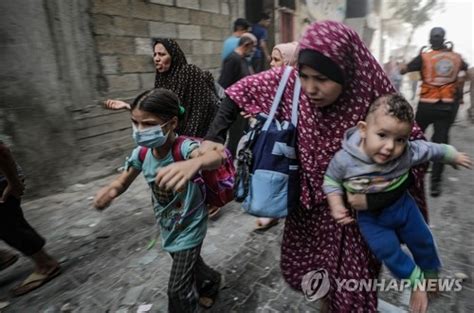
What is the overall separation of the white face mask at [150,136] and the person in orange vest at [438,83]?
312 cm

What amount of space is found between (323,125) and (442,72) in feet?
9.78

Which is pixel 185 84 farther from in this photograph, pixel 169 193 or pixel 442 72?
pixel 442 72

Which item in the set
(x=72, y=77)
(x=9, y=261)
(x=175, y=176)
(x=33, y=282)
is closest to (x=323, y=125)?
(x=175, y=176)

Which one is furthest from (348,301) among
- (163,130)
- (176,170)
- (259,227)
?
(259,227)

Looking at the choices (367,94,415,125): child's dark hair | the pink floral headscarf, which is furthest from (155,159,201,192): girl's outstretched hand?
(367,94,415,125): child's dark hair

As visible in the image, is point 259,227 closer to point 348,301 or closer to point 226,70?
point 348,301

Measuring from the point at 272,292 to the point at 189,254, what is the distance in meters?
0.87

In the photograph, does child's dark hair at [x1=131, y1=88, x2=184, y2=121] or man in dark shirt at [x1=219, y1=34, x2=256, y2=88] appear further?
man in dark shirt at [x1=219, y1=34, x2=256, y2=88]

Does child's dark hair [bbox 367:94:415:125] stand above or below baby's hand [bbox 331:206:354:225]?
above

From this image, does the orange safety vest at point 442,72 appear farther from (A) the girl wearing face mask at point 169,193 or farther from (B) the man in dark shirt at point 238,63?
(A) the girl wearing face mask at point 169,193

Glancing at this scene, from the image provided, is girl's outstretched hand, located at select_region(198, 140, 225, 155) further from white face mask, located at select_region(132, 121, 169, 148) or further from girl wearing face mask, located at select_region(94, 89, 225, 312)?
white face mask, located at select_region(132, 121, 169, 148)

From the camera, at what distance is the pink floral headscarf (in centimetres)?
125

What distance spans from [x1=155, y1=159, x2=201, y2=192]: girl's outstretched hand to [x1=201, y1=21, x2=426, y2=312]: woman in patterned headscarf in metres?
0.29

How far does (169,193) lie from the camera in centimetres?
166
